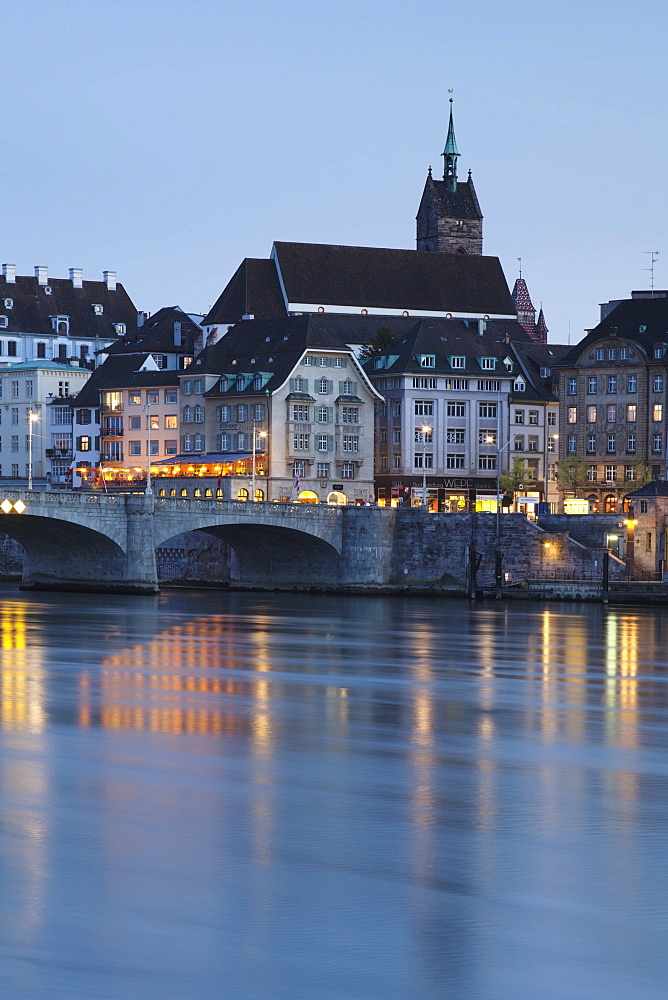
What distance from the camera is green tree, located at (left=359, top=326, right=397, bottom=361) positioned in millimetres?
142500

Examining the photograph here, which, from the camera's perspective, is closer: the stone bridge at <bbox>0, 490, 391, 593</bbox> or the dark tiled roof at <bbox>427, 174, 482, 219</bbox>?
the stone bridge at <bbox>0, 490, 391, 593</bbox>

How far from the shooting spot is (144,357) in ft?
480

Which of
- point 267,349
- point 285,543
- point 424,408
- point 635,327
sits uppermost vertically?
point 635,327

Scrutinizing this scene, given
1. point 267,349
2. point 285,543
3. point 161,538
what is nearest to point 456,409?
point 267,349

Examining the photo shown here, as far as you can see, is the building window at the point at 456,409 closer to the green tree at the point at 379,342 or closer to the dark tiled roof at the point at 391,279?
the green tree at the point at 379,342

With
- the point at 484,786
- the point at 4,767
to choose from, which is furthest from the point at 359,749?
the point at 4,767

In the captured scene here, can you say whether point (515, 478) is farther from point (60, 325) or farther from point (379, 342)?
point (60, 325)

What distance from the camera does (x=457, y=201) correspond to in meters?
180

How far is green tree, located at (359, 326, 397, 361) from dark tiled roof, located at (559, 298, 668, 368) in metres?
19.7

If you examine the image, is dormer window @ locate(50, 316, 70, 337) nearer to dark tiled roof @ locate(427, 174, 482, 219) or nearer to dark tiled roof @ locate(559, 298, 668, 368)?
dark tiled roof @ locate(427, 174, 482, 219)

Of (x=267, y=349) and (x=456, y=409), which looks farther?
(x=456, y=409)

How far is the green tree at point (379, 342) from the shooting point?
14250 cm

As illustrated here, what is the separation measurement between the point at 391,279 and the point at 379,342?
13951 mm

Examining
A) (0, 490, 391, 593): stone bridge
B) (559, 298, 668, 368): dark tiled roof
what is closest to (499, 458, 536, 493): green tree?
(559, 298, 668, 368): dark tiled roof
